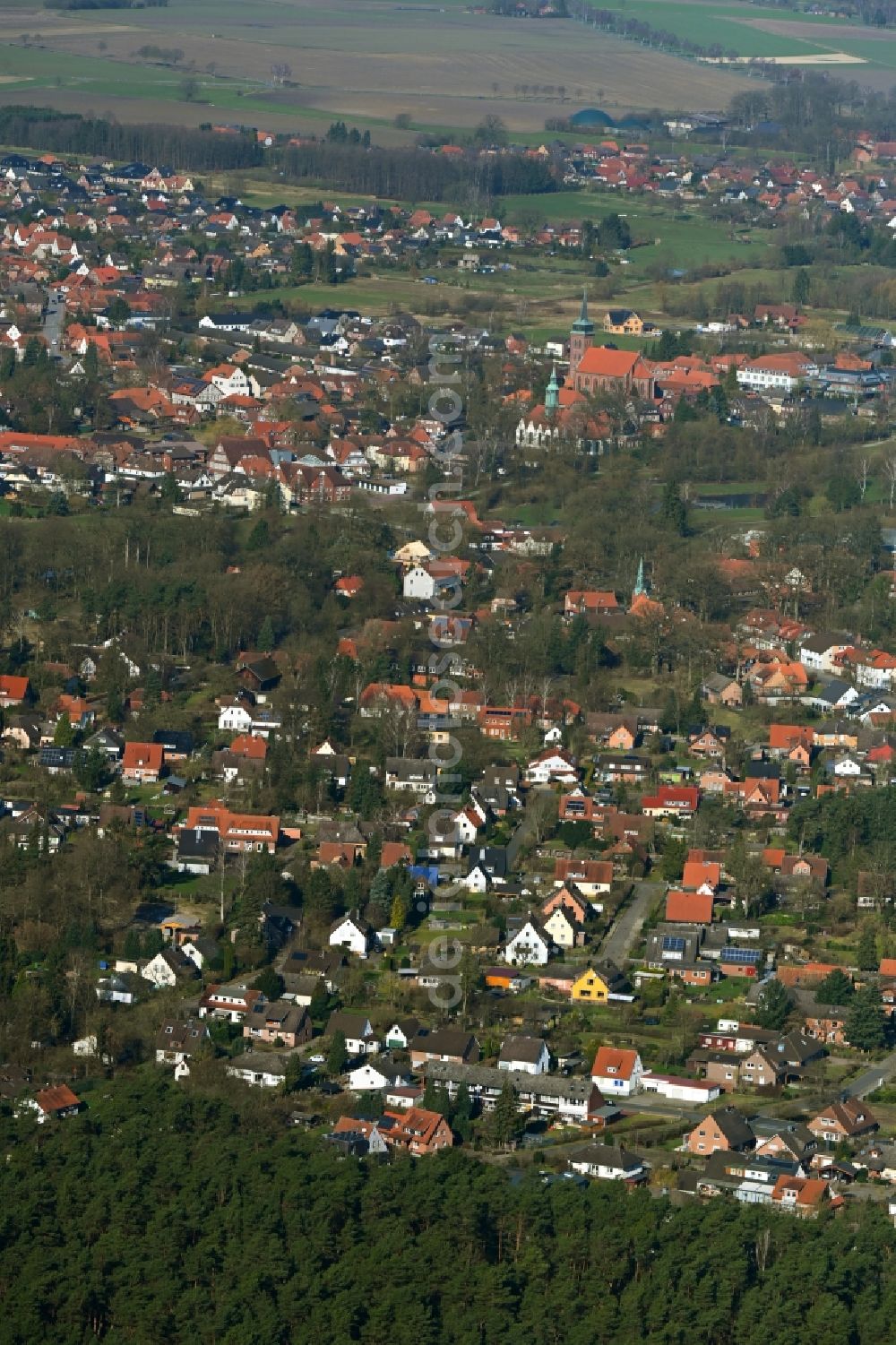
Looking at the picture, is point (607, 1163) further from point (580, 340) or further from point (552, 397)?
point (580, 340)

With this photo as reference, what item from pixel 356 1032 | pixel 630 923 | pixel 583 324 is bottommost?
pixel 583 324

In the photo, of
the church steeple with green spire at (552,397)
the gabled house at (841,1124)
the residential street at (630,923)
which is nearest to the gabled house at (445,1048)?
the residential street at (630,923)

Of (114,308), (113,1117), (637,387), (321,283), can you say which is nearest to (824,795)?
(113,1117)

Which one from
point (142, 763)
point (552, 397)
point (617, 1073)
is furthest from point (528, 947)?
point (552, 397)

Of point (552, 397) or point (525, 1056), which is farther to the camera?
point (552, 397)

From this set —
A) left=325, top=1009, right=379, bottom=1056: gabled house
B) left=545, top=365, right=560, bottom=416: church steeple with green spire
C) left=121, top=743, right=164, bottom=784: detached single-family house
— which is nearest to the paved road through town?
left=545, top=365, right=560, bottom=416: church steeple with green spire

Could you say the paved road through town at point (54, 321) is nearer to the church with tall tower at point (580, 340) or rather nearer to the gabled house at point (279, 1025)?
the church with tall tower at point (580, 340)
